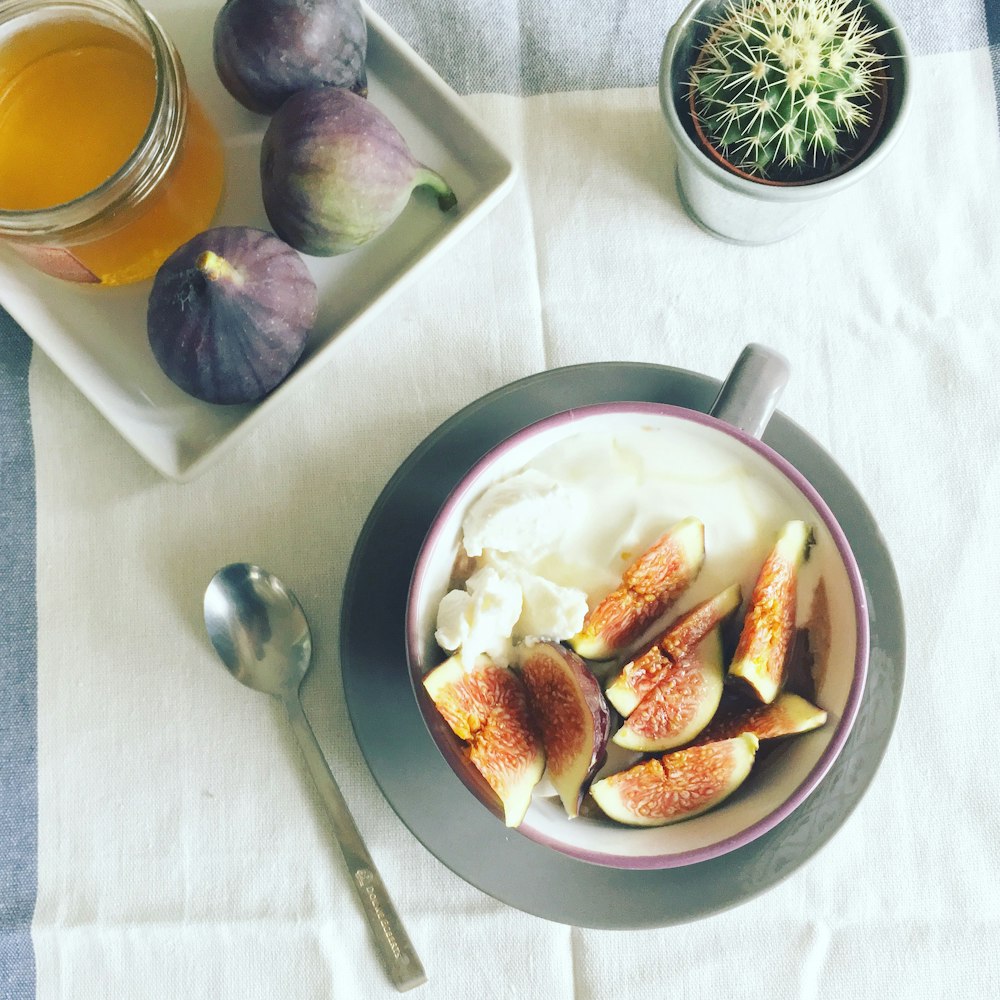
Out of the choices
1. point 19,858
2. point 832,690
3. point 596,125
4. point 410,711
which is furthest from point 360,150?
point 19,858

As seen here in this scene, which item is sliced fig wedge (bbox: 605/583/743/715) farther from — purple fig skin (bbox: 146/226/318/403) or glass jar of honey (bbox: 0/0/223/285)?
glass jar of honey (bbox: 0/0/223/285)

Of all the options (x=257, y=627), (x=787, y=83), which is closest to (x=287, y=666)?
(x=257, y=627)

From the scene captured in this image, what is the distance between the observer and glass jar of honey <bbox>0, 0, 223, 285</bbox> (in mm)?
789

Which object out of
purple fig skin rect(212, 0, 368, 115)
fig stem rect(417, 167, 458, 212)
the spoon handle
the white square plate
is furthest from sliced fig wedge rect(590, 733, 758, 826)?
purple fig skin rect(212, 0, 368, 115)

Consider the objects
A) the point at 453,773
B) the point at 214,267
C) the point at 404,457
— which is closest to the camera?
the point at 214,267

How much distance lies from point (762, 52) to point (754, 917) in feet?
2.68

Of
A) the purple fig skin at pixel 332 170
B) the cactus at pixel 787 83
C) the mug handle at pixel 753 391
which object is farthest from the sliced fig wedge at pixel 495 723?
the cactus at pixel 787 83

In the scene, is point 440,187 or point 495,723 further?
point 440,187

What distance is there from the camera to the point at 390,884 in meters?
0.89

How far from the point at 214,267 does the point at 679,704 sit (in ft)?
1.75

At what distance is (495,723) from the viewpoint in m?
0.75

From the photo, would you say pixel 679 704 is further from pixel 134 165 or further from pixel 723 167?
pixel 134 165

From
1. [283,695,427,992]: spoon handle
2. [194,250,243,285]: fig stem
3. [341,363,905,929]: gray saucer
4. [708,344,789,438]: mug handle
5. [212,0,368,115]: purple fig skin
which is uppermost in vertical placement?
[212,0,368,115]: purple fig skin

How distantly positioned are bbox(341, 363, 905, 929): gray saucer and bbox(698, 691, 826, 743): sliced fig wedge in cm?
12
